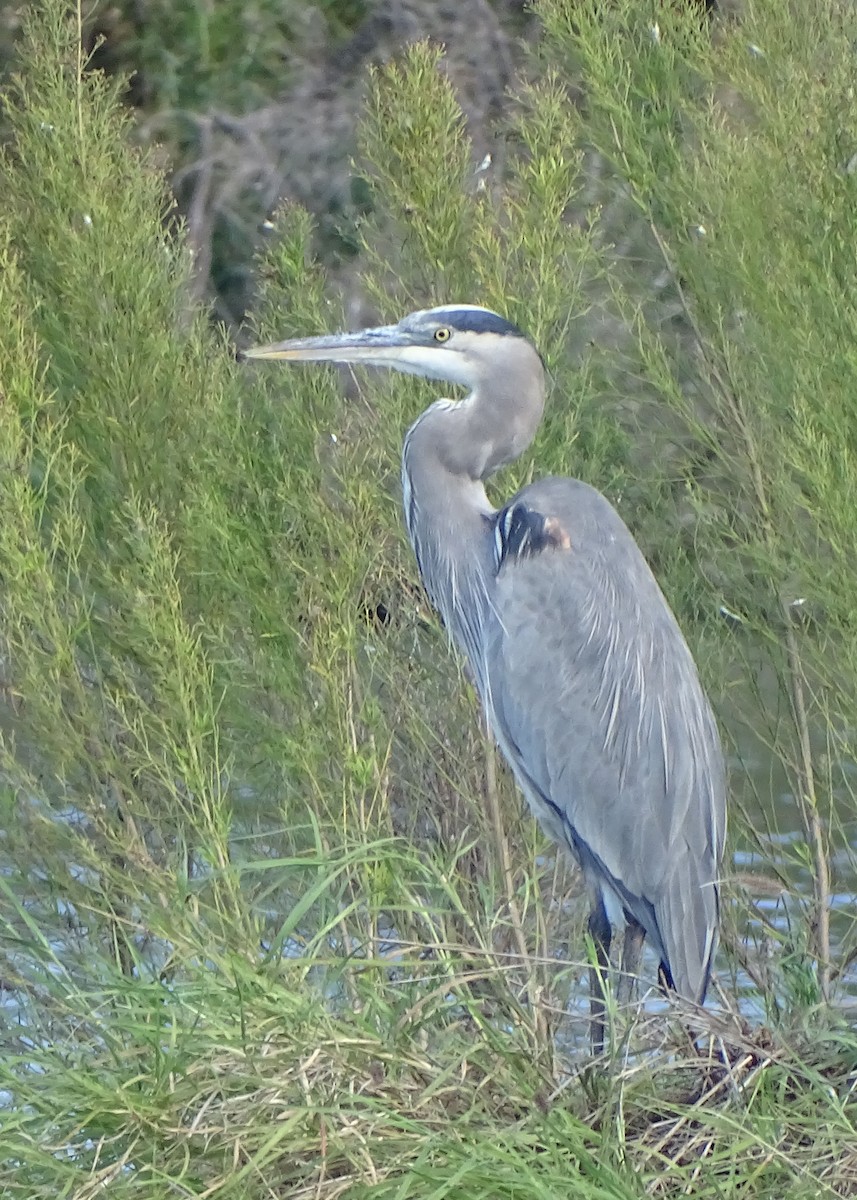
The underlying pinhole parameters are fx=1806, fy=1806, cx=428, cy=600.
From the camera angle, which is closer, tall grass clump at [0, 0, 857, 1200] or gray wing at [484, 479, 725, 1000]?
tall grass clump at [0, 0, 857, 1200]

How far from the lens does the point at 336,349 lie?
334 cm

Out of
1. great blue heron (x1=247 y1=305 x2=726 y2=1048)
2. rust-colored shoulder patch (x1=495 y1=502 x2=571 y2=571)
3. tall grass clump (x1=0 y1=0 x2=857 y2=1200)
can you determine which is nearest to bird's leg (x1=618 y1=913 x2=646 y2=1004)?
great blue heron (x1=247 y1=305 x2=726 y2=1048)

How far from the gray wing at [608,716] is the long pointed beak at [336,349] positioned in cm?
38

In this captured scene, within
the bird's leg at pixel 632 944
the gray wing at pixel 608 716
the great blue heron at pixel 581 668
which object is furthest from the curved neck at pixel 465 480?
the bird's leg at pixel 632 944

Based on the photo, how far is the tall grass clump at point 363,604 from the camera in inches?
103

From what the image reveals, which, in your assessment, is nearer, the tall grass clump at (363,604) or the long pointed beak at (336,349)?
the tall grass clump at (363,604)

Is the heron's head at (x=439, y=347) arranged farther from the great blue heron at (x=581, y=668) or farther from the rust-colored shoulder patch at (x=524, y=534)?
the rust-colored shoulder patch at (x=524, y=534)

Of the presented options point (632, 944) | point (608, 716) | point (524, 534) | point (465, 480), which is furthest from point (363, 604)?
point (632, 944)

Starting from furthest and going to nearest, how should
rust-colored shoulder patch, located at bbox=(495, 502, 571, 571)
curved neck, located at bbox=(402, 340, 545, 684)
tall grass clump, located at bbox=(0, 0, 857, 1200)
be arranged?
curved neck, located at bbox=(402, 340, 545, 684) → rust-colored shoulder patch, located at bbox=(495, 502, 571, 571) → tall grass clump, located at bbox=(0, 0, 857, 1200)

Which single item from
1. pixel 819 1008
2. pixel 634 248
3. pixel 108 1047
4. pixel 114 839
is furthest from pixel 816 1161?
pixel 634 248

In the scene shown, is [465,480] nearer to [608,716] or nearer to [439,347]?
[439,347]

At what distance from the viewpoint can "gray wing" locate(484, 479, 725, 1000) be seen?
3.32m

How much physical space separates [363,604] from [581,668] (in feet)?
1.72

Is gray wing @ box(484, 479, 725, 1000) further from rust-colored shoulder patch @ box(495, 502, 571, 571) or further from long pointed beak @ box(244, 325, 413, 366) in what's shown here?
long pointed beak @ box(244, 325, 413, 366)
